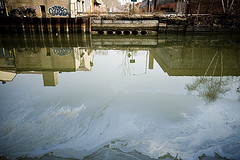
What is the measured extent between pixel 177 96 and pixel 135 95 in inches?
46.2

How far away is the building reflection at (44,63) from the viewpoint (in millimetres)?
6168

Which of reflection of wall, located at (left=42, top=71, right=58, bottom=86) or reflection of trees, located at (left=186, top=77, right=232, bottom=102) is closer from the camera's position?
reflection of trees, located at (left=186, top=77, right=232, bottom=102)

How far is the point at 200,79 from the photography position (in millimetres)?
6227

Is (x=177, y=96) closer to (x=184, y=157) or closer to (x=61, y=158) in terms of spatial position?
(x=184, y=157)

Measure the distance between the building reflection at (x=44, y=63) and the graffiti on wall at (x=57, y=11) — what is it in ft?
36.3

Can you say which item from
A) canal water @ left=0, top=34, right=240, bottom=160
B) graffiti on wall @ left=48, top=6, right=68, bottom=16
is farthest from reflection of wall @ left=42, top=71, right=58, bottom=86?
graffiti on wall @ left=48, top=6, right=68, bottom=16

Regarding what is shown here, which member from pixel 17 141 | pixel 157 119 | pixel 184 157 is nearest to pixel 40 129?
pixel 17 141

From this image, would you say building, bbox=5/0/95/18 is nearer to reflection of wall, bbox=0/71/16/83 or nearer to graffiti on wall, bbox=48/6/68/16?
graffiti on wall, bbox=48/6/68/16

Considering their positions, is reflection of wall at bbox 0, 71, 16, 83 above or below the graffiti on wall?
below

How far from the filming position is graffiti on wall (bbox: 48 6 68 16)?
65.6ft

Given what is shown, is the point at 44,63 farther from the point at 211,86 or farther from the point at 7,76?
the point at 211,86

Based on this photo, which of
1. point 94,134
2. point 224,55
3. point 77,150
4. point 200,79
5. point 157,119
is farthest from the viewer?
point 224,55

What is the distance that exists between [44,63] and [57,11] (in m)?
14.7

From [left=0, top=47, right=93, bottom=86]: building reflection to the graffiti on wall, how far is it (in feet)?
36.3
